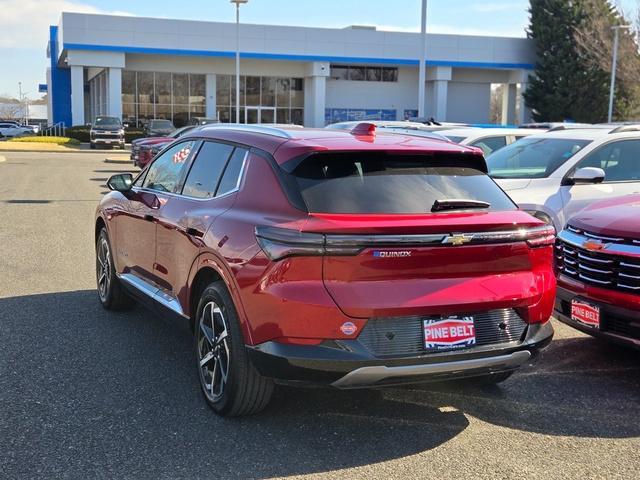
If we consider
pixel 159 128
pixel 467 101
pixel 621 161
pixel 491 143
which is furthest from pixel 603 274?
pixel 467 101

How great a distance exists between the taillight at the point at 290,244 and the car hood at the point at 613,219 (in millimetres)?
2580

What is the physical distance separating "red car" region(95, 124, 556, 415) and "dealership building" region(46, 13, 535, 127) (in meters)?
41.2

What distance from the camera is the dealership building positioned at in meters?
43.1

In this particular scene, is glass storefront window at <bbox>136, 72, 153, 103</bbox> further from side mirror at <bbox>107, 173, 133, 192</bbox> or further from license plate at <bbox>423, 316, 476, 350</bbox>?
license plate at <bbox>423, 316, 476, 350</bbox>

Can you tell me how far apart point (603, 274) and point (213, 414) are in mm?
2973

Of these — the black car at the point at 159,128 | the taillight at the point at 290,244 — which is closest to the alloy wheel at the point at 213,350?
the taillight at the point at 290,244

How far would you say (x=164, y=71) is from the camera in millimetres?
46094

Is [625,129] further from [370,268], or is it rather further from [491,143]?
[370,268]

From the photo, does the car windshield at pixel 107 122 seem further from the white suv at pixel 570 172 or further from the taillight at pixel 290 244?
the taillight at pixel 290 244

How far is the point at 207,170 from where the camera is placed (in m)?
5.00

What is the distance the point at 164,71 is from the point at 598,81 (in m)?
28.5

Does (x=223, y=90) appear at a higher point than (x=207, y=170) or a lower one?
higher

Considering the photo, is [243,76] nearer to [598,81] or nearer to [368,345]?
[598,81]

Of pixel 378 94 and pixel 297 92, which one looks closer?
pixel 297 92
